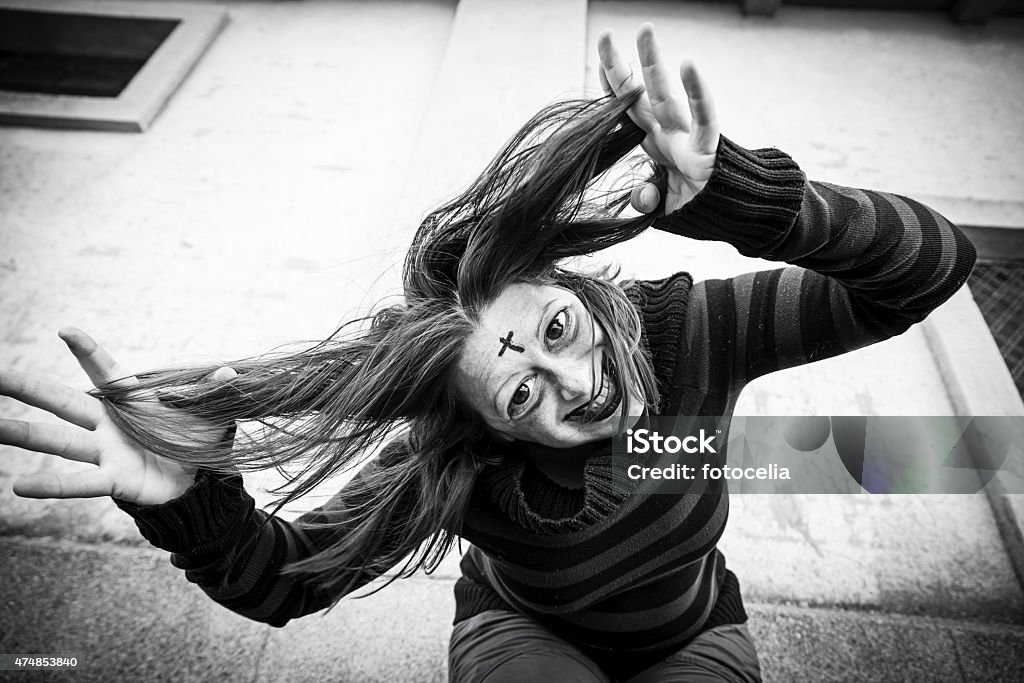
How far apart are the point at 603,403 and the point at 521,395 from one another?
141 mm

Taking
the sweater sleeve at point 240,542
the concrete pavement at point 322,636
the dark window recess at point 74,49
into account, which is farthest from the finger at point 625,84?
the dark window recess at point 74,49

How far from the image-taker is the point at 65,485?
3.39ft

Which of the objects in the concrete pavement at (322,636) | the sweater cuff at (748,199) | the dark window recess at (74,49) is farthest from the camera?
the dark window recess at (74,49)

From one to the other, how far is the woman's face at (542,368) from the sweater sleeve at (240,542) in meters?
0.33

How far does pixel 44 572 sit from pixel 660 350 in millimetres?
1825

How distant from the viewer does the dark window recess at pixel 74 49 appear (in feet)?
12.3

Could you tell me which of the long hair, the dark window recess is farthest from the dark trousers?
the dark window recess

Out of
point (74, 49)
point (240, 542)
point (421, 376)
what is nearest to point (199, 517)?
point (240, 542)

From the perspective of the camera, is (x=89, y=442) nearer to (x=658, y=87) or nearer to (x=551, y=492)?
(x=551, y=492)

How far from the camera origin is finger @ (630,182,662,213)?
3.49ft

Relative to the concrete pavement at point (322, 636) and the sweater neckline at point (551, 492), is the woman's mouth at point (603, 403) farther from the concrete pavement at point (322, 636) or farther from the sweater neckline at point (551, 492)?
the concrete pavement at point (322, 636)

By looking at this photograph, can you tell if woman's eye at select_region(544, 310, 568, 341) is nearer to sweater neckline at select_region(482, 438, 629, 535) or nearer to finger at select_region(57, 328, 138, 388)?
sweater neckline at select_region(482, 438, 629, 535)

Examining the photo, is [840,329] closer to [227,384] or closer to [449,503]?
[449,503]

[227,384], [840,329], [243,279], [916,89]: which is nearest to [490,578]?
[227,384]
